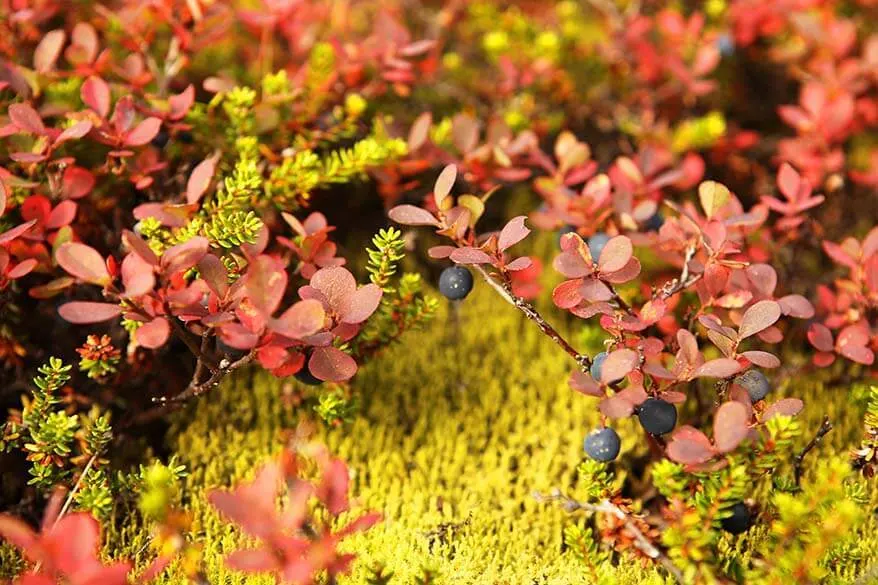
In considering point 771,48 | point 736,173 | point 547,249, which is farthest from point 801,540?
point 771,48

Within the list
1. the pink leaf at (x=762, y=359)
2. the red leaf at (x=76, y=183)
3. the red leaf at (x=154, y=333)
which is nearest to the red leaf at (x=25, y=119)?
the red leaf at (x=76, y=183)

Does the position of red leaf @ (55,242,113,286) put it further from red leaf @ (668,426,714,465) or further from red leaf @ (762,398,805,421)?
red leaf @ (762,398,805,421)

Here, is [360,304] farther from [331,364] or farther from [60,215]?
[60,215]

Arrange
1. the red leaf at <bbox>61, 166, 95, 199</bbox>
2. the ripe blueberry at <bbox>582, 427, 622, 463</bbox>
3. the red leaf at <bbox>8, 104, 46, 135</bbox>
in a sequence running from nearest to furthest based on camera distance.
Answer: the ripe blueberry at <bbox>582, 427, 622, 463</bbox> < the red leaf at <bbox>8, 104, 46, 135</bbox> < the red leaf at <bbox>61, 166, 95, 199</bbox>

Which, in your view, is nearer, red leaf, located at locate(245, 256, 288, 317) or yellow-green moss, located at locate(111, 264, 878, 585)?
red leaf, located at locate(245, 256, 288, 317)

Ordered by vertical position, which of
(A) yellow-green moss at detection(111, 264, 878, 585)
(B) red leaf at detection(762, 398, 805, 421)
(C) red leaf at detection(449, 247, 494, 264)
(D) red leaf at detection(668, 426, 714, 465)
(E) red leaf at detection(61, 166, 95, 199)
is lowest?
(A) yellow-green moss at detection(111, 264, 878, 585)

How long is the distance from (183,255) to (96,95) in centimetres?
51

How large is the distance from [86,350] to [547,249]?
108cm

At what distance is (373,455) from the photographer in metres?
1.46

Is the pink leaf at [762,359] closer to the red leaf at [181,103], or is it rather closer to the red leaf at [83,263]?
the red leaf at [83,263]

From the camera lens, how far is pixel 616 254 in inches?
46.9

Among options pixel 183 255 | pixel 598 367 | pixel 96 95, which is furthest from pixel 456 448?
pixel 96 95

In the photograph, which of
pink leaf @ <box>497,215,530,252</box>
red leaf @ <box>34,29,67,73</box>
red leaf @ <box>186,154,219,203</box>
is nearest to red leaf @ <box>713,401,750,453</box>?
pink leaf @ <box>497,215,530,252</box>

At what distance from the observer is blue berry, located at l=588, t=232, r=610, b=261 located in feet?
4.76
